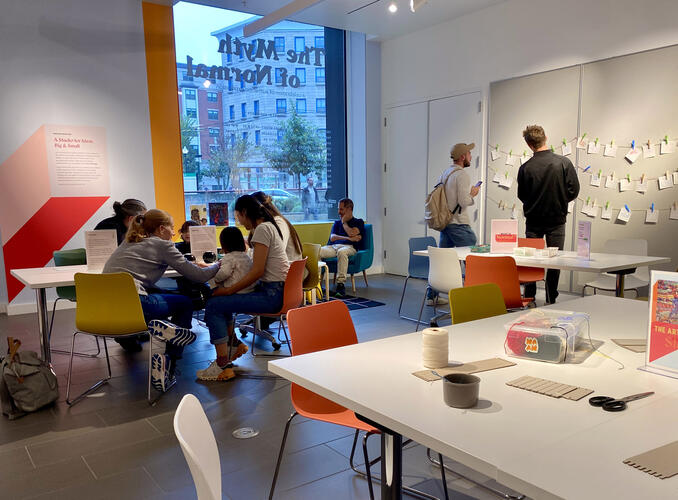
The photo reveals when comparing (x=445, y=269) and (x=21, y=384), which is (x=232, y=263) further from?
(x=445, y=269)

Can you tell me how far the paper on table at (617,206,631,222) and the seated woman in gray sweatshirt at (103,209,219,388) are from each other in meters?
4.24

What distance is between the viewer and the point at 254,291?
392 cm

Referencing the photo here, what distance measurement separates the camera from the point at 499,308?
2.60 meters

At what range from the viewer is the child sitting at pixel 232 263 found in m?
3.84

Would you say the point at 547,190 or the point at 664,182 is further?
the point at 664,182

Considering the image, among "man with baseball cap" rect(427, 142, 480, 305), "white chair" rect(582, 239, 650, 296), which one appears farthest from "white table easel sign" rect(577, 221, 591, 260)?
"man with baseball cap" rect(427, 142, 480, 305)

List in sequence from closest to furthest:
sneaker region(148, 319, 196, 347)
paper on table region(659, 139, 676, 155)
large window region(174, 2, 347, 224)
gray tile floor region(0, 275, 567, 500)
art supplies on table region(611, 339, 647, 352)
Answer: art supplies on table region(611, 339, 647, 352), gray tile floor region(0, 275, 567, 500), sneaker region(148, 319, 196, 347), paper on table region(659, 139, 676, 155), large window region(174, 2, 347, 224)

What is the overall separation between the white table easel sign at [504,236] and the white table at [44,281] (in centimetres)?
261

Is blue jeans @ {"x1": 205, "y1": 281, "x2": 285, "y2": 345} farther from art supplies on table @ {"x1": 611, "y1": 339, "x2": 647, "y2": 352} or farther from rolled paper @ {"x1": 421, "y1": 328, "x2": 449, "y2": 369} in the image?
art supplies on table @ {"x1": 611, "y1": 339, "x2": 647, "y2": 352}

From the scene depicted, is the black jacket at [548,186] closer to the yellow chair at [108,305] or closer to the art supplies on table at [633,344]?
the art supplies on table at [633,344]

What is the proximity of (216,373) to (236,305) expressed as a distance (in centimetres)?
50

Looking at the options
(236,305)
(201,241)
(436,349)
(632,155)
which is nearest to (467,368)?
(436,349)

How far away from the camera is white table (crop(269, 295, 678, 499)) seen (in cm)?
102

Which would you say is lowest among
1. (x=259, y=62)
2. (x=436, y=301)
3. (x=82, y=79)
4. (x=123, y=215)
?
(x=436, y=301)
